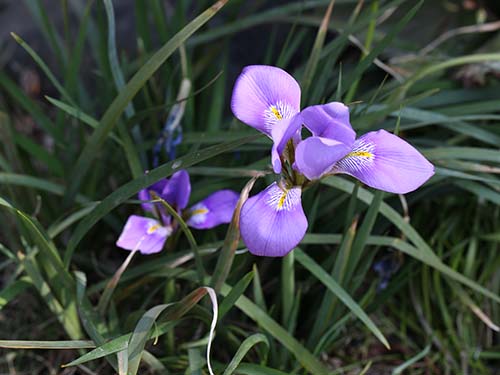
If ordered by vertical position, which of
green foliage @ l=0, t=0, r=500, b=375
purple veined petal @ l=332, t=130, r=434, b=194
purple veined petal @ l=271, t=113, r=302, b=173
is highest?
purple veined petal @ l=271, t=113, r=302, b=173

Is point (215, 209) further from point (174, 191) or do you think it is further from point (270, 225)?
point (270, 225)

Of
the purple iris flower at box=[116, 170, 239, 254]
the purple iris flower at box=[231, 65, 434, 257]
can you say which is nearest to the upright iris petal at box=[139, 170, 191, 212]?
the purple iris flower at box=[116, 170, 239, 254]

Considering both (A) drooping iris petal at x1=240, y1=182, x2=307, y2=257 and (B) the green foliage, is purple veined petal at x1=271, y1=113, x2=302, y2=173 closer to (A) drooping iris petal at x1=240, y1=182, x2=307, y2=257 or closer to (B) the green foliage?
(A) drooping iris petal at x1=240, y1=182, x2=307, y2=257

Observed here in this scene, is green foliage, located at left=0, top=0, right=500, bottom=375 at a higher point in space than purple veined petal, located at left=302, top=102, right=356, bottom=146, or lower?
lower


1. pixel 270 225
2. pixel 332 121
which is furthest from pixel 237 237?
pixel 332 121

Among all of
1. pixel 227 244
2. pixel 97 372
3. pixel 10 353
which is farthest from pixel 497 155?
pixel 10 353

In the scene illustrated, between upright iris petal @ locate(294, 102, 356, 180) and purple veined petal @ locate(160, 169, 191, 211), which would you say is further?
purple veined petal @ locate(160, 169, 191, 211)

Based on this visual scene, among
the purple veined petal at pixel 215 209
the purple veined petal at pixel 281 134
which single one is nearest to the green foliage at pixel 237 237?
the purple veined petal at pixel 215 209
